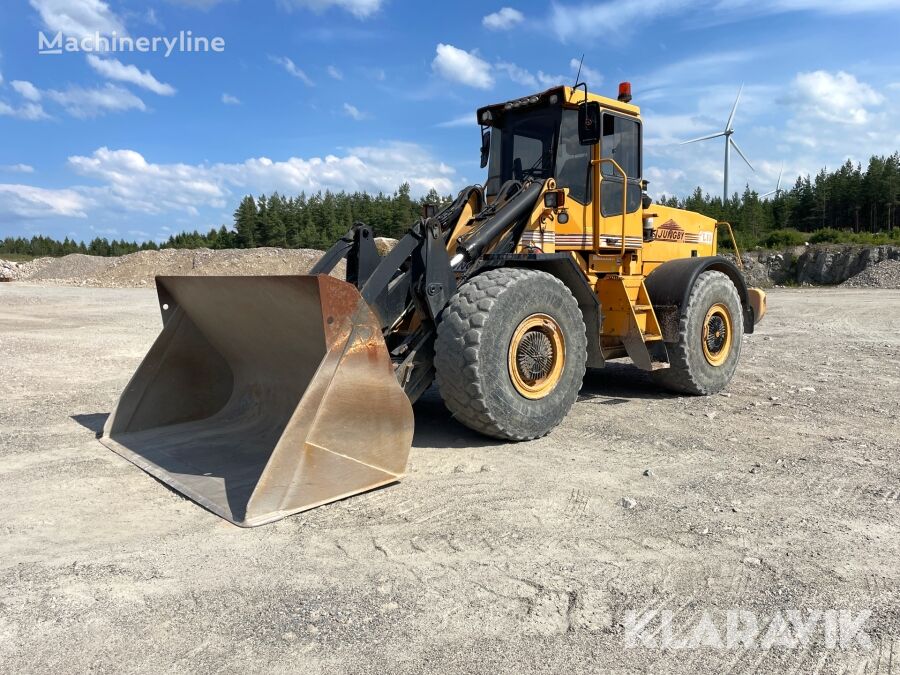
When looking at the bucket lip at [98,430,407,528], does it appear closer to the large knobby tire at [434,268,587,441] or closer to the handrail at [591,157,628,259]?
the large knobby tire at [434,268,587,441]

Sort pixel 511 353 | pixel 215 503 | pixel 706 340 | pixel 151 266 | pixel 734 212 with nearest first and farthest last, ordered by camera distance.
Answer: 1. pixel 215 503
2. pixel 511 353
3. pixel 706 340
4. pixel 151 266
5. pixel 734 212

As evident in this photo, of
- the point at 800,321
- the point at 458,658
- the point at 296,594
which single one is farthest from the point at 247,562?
the point at 800,321

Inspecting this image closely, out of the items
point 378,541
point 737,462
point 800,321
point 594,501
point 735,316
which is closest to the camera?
point 378,541

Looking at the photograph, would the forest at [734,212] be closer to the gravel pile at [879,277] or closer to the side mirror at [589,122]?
the gravel pile at [879,277]

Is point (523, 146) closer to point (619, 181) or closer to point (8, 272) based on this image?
point (619, 181)

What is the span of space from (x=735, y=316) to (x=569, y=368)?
3.24 meters

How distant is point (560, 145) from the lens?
6.40 m

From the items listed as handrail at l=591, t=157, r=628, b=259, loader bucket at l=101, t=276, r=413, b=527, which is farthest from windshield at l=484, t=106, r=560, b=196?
loader bucket at l=101, t=276, r=413, b=527

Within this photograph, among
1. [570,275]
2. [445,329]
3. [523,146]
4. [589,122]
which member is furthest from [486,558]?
[523,146]

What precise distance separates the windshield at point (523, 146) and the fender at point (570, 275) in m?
1.09

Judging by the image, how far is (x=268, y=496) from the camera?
376 cm

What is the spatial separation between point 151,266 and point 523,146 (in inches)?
1418

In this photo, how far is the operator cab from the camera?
6.40m

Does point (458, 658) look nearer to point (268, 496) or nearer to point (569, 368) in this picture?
point (268, 496)
